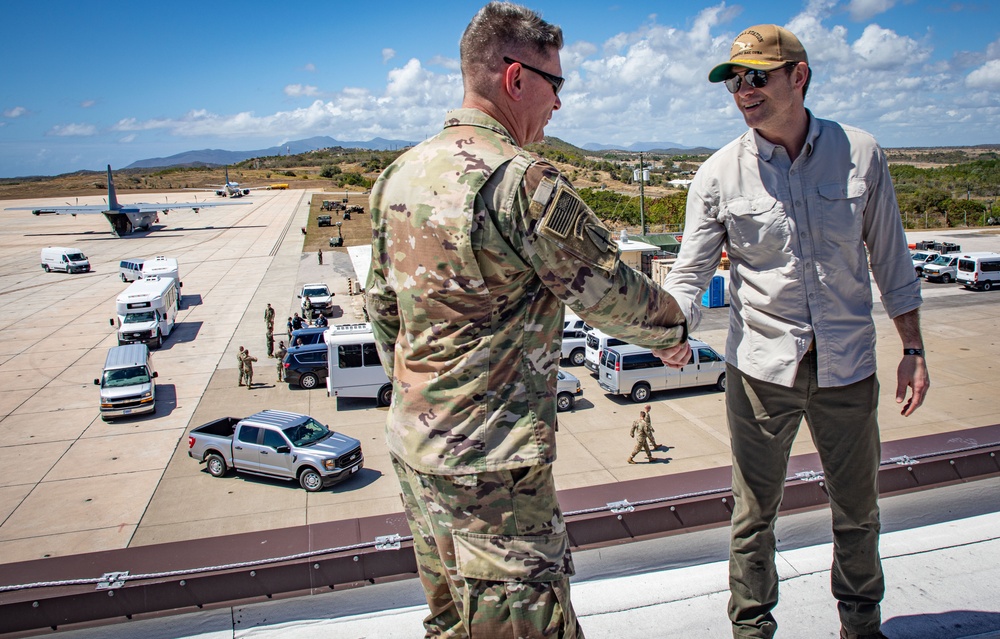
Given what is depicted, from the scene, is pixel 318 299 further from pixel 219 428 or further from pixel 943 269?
pixel 943 269

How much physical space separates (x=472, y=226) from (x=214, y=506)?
14379mm

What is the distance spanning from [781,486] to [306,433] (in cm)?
1381

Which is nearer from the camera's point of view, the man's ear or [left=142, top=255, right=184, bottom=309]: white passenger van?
the man's ear

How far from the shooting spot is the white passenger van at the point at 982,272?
3453 cm

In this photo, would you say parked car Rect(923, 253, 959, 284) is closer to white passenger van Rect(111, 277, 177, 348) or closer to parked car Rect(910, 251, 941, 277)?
parked car Rect(910, 251, 941, 277)

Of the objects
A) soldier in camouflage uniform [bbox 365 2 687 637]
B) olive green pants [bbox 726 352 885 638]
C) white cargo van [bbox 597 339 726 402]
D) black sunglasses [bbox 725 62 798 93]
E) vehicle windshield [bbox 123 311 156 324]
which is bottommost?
white cargo van [bbox 597 339 726 402]

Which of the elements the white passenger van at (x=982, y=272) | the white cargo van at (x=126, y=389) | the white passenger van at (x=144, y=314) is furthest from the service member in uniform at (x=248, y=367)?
the white passenger van at (x=982, y=272)

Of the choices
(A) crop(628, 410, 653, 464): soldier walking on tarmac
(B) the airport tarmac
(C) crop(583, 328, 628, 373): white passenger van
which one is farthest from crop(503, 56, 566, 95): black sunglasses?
(C) crop(583, 328, 628, 373): white passenger van

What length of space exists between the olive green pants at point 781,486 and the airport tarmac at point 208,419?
37.9 ft

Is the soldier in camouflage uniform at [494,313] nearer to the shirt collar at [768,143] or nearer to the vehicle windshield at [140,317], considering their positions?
the shirt collar at [768,143]

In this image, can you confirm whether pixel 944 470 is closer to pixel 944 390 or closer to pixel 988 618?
pixel 988 618

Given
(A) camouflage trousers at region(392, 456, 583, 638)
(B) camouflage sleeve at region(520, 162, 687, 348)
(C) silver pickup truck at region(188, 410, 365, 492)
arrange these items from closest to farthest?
(B) camouflage sleeve at region(520, 162, 687, 348) → (A) camouflage trousers at region(392, 456, 583, 638) → (C) silver pickup truck at region(188, 410, 365, 492)

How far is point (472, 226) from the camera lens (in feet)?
6.13

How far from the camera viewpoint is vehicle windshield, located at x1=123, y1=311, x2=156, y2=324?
2758 centimetres
